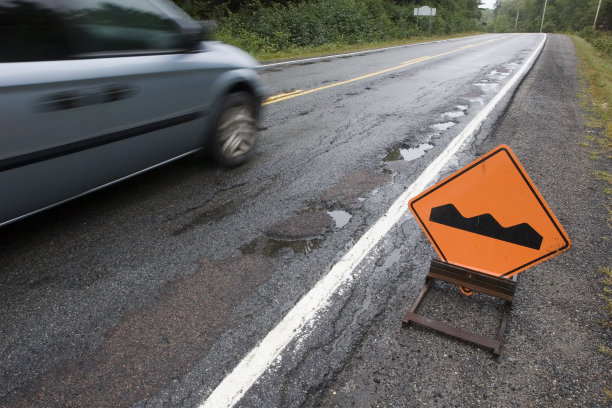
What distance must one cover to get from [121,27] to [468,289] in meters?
3.16

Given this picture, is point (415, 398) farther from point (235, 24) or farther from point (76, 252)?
point (235, 24)

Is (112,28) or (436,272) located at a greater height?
(112,28)

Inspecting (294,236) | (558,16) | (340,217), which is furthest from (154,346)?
(558,16)

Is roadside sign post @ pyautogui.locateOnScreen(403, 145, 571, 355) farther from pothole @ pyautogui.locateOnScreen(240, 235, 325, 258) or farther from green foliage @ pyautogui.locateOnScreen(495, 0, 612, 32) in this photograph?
green foliage @ pyautogui.locateOnScreen(495, 0, 612, 32)

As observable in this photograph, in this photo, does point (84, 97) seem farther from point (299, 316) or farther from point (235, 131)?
point (299, 316)

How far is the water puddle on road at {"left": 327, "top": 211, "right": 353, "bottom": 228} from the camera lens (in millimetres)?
3514

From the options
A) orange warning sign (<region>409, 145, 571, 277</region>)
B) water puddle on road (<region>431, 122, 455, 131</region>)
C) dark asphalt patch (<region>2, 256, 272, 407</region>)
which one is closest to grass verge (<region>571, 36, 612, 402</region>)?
orange warning sign (<region>409, 145, 571, 277</region>)

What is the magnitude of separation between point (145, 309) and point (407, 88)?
8.43 metres

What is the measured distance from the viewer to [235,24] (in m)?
18.5

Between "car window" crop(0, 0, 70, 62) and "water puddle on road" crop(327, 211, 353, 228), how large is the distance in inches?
91.6

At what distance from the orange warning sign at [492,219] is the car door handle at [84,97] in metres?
2.27

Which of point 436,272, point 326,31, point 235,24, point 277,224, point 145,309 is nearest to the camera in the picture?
point 145,309

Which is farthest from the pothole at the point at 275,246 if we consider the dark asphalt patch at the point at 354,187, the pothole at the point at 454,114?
the pothole at the point at 454,114

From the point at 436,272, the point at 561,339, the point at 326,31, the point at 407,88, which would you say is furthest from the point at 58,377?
the point at 326,31
